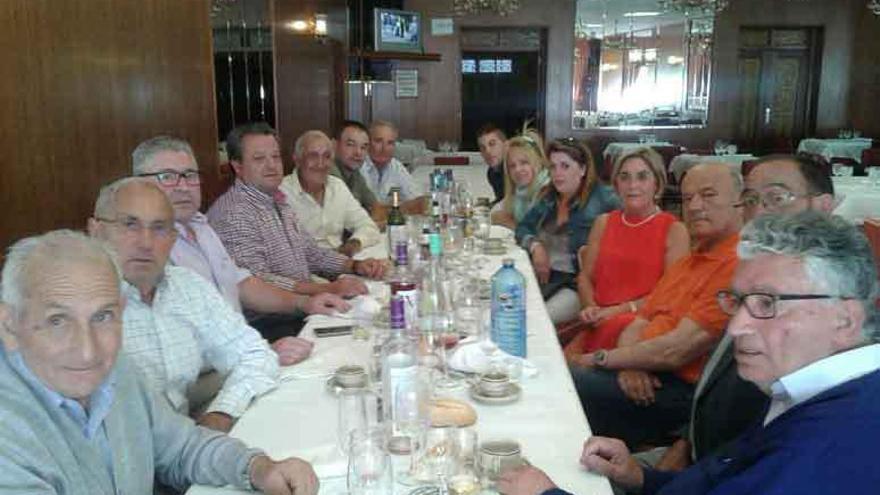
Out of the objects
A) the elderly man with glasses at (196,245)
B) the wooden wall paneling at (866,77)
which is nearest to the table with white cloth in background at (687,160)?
the wooden wall paneling at (866,77)

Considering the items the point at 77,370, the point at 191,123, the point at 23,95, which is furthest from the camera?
the point at 191,123

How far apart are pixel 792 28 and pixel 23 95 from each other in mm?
11841

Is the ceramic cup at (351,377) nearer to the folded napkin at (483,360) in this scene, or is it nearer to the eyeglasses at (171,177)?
the folded napkin at (483,360)

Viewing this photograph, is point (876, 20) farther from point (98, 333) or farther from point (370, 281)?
point (98, 333)

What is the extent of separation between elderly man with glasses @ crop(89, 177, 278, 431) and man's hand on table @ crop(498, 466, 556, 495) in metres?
0.80

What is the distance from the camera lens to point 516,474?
54.7 inches

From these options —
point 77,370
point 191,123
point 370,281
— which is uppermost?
point 191,123

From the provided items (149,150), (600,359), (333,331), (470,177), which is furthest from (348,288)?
(470,177)

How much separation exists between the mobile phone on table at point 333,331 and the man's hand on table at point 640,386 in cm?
101

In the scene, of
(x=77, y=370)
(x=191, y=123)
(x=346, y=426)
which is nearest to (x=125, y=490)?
(x=77, y=370)

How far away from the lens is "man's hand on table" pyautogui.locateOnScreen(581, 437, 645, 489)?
4.92 ft

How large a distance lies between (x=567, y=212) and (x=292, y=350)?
7.94ft

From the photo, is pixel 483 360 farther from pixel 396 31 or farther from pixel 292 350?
pixel 396 31

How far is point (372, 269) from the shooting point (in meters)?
3.39
